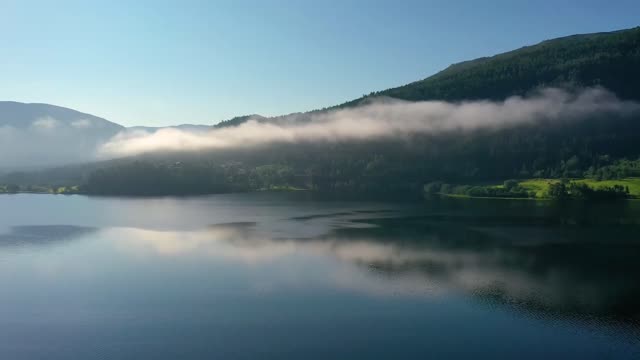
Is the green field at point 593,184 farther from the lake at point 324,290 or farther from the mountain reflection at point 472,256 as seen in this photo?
the mountain reflection at point 472,256

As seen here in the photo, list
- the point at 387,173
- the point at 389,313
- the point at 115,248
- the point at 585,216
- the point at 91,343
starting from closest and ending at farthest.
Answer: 1. the point at 91,343
2. the point at 389,313
3. the point at 115,248
4. the point at 585,216
5. the point at 387,173

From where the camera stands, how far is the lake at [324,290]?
3694 centimetres

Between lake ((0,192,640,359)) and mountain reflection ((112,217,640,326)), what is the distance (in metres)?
0.27

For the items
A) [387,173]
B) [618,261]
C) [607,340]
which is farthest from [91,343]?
[387,173]

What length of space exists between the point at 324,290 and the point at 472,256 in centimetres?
2349

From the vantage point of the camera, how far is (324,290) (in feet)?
167

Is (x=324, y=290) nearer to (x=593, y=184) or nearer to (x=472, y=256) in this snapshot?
(x=472, y=256)

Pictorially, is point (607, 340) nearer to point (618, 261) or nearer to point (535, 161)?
point (618, 261)

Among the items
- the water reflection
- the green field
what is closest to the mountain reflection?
the water reflection

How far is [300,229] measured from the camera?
3593 inches

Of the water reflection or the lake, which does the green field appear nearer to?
the lake

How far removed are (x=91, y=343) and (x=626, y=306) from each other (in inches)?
1592

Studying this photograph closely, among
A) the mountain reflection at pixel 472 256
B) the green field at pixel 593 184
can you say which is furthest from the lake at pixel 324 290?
the green field at pixel 593 184

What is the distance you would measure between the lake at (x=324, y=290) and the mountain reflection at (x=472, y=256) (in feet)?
0.87
